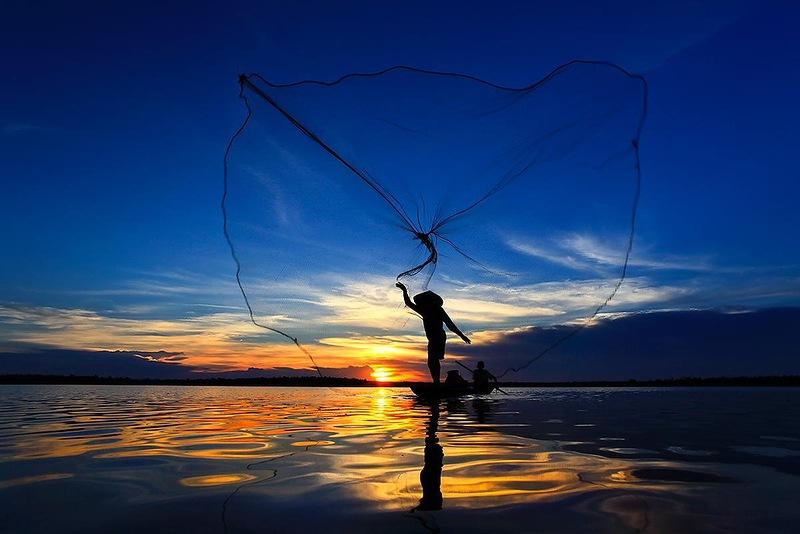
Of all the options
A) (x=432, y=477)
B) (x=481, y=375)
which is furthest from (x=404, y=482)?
(x=481, y=375)

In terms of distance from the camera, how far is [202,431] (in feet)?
38.5

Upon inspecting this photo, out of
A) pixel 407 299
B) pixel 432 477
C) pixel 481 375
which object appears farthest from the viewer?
pixel 481 375

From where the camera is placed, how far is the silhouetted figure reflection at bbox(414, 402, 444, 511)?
15.4 ft

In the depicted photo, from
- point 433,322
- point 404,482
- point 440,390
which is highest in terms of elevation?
point 433,322

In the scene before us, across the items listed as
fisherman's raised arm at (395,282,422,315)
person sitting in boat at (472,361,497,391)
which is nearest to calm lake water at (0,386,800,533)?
fisherman's raised arm at (395,282,422,315)

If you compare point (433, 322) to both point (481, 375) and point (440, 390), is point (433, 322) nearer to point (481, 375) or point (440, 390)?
point (440, 390)

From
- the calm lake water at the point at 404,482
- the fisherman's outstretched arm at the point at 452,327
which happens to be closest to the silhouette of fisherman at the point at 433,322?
the fisherman's outstretched arm at the point at 452,327

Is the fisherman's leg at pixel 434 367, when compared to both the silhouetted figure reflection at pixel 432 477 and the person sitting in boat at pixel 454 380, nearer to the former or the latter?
the person sitting in boat at pixel 454 380

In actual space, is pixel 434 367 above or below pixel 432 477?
above

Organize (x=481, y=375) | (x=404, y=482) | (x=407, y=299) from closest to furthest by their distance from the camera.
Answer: (x=404, y=482)
(x=407, y=299)
(x=481, y=375)

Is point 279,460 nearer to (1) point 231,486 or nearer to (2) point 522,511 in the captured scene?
(1) point 231,486

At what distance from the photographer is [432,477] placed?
232 inches

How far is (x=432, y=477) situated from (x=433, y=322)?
16288 mm

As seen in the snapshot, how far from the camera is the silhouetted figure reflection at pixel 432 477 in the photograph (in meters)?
4.68
